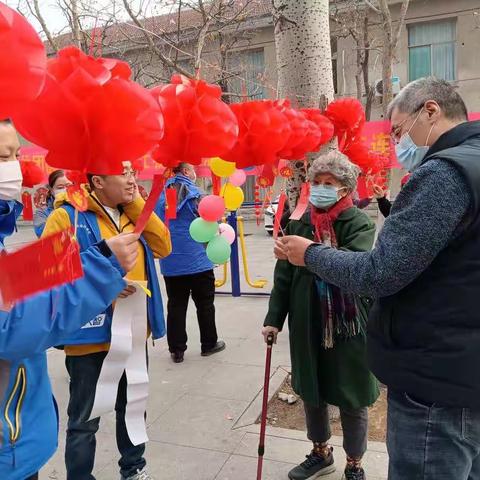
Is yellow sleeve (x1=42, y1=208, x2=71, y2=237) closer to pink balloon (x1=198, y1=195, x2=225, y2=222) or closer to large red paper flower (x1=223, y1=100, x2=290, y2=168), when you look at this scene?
large red paper flower (x1=223, y1=100, x2=290, y2=168)

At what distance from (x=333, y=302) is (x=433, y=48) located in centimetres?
1669

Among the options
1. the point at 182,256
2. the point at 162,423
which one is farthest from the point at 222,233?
the point at 162,423

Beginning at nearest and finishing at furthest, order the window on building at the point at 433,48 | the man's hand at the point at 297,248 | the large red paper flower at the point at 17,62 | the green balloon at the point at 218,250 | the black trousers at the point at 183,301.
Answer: the large red paper flower at the point at 17,62, the man's hand at the point at 297,248, the green balloon at the point at 218,250, the black trousers at the point at 183,301, the window on building at the point at 433,48

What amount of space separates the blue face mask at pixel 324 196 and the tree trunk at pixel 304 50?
43.3 inches

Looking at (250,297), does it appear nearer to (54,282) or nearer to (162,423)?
(162,423)

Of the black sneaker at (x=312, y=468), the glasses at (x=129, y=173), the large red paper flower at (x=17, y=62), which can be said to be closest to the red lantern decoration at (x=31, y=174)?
the glasses at (x=129, y=173)

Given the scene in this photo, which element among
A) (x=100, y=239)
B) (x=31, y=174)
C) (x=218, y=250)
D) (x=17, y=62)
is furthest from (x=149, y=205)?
(x=31, y=174)

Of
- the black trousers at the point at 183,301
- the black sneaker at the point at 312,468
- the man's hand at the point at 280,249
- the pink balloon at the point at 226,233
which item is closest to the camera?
the man's hand at the point at 280,249

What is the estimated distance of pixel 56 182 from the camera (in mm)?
4258

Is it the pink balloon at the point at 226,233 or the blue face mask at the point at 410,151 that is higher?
the blue face mask at the point at 410,151

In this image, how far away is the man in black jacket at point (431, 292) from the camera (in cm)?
139

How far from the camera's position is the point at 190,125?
5.32 feet

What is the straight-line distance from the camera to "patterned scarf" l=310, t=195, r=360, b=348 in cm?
244

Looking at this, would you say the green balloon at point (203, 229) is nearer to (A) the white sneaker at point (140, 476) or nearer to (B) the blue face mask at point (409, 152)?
(A) the white sneaker at point (140, 476)
